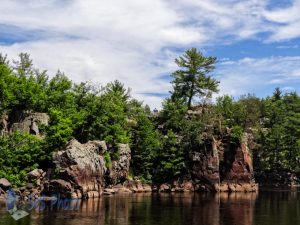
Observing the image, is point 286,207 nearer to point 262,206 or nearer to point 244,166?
point 262,206

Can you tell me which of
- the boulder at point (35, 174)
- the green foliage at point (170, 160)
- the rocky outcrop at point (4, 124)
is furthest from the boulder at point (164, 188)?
the rocky outcrop at point (4, 124)

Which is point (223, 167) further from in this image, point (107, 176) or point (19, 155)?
point (19, 155)

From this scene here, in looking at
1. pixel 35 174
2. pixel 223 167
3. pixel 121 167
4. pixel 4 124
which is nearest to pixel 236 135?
pixel 223 167

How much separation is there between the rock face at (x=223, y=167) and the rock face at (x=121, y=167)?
14.7 m

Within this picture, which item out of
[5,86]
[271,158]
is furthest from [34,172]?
[271,158]

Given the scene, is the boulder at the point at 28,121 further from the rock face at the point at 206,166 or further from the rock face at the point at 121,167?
the rock face at the point at 206,166

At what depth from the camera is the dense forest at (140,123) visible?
72188mm

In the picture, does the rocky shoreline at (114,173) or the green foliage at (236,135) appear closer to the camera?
the rocky shoreline at (114,173)

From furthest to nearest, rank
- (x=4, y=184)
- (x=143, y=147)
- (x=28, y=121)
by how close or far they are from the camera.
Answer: (x=143, y=147) < (x=28, y=121) < (x=4, y=184)

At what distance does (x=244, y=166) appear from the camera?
9675 centimetres

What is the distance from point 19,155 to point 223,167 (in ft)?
150

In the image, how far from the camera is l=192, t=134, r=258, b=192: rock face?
9344 cm

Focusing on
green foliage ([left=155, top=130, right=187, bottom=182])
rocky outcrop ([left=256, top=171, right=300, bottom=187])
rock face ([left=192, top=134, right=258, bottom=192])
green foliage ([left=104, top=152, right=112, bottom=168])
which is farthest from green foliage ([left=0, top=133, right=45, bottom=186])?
rocky outcrop ([left=256, top=171, right=300, bottom=187])

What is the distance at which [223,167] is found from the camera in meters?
97.2
